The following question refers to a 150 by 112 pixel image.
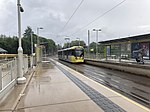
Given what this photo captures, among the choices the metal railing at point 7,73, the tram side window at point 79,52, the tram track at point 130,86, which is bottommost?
the tram track at point 130,86

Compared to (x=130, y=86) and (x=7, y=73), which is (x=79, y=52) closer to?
(x=130, y=86)

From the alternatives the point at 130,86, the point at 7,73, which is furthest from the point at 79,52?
the point at 7,73

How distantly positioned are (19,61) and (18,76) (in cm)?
98

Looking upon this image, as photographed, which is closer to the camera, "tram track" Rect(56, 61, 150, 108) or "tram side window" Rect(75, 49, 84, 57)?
"tram track" Rect(56, 61, 150, 108)

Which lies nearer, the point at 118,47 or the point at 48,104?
the point at 48,104

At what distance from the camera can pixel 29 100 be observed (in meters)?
8.42

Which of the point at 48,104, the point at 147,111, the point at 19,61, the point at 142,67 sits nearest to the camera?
the point at 147,111

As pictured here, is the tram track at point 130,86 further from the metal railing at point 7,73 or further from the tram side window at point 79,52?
the tram side window at point 79,52

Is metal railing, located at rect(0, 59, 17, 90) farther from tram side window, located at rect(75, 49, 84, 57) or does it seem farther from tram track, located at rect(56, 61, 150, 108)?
Result: tram side window, located at rect(75, 49, 84, 57)

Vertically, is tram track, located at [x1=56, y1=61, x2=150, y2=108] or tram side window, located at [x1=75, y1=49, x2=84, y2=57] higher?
tram side window, located at [x1=75, y1=49, x2=84, y2=57]

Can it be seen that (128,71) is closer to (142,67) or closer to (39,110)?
(142,67)

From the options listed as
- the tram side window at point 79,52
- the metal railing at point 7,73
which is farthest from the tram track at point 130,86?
the tram side window at point 79,52

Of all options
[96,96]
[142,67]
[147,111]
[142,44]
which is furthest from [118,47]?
[147,111]

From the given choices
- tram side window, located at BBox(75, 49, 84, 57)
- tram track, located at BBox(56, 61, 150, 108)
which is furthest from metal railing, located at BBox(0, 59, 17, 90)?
tram side window, located at BBox(75, 49, 84, 57)
